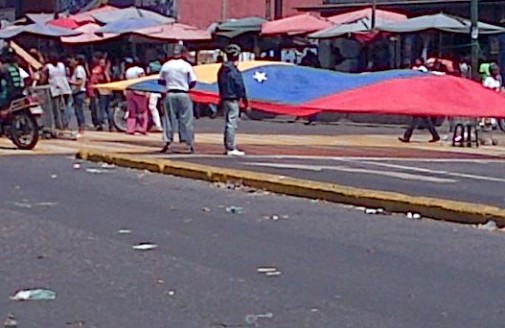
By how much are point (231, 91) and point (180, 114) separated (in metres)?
1.01

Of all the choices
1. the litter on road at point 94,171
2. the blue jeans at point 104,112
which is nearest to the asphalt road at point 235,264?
the litter on road at point 94,171

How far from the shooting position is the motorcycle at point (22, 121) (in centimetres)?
2477

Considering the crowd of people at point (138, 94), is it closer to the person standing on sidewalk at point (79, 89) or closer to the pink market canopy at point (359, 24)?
the person standing on sidewalk at point (79, 89)

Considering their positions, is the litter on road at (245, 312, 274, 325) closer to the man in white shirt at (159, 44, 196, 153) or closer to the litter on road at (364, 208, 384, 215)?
the litter on road at (364, 208, 384, 215)

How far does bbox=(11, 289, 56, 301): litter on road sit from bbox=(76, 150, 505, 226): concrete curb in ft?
18.6

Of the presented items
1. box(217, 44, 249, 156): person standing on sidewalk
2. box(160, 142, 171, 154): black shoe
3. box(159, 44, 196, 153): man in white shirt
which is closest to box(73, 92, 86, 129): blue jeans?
box(160, 142, 171, 154): black shoe

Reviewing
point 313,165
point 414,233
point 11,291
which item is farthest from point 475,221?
point 313,165

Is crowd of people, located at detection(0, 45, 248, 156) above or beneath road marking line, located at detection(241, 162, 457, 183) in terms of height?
above

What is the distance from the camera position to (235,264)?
38.7ft

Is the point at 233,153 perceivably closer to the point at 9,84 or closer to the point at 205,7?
the point at 9,84

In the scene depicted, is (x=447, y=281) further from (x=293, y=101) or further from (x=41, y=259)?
(x=293, y=101)

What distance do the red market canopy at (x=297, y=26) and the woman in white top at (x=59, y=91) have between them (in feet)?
48.9

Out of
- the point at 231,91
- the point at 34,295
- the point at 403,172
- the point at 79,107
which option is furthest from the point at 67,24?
the point at 34,295

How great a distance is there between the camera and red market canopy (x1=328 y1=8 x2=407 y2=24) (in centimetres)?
4125
